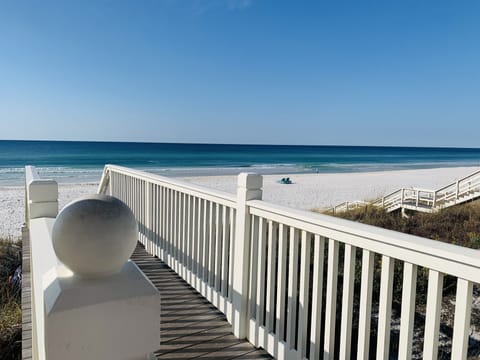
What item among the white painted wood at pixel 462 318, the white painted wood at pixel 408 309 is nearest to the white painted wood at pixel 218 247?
the white painted wood at pixel 408 309

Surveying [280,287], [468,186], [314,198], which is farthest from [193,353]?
[314,198]

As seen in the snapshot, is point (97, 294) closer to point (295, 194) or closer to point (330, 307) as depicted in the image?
point (330, 307)

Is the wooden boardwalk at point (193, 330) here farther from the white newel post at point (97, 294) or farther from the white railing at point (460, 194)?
the white railing at point (460, 194)

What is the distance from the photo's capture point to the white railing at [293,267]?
142cm

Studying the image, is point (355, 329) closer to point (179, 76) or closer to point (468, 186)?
point (468, 186)

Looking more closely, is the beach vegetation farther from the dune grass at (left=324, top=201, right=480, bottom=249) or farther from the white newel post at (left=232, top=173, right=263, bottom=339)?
the white newel post at (left=232, top=173, right=263, bottom=339)

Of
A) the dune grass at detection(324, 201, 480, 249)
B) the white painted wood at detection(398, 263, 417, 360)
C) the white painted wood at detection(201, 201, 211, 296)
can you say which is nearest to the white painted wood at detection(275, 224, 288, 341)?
the white painted wood at detection(398, 263, 417, 360)

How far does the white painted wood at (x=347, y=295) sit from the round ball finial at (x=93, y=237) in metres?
1.32

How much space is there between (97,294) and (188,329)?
234cm

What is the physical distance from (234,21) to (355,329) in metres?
20.4

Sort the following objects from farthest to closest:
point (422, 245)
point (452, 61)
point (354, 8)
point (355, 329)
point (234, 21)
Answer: point (452, 61) → point (234, 21) → point (354, 8) → point (355, 329) → point (422, 245)

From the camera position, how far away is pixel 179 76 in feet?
128

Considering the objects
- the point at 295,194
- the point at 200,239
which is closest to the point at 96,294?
the point at 200,239

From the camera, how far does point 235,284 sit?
9.26 ft
